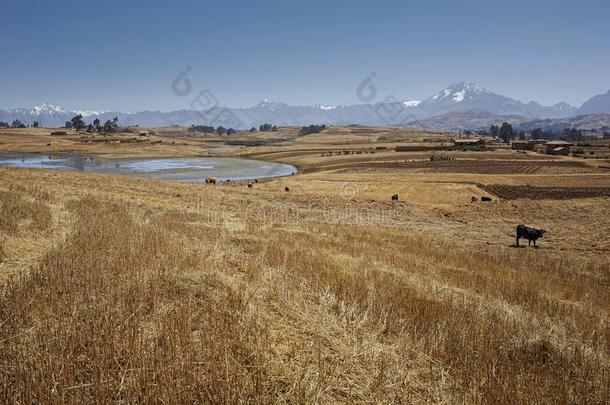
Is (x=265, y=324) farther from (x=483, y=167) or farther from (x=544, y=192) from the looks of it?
(x=483, y=167)

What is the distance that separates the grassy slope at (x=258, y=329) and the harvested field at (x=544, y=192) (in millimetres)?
40207

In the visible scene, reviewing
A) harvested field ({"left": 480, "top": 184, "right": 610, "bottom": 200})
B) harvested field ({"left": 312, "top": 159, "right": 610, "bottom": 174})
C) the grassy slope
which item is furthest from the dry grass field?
harvested field ({"left": 312, "top": 159, "right": 610, "bottom": 174})

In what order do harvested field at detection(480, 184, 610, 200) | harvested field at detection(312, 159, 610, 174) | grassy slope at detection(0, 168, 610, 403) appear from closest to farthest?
grassy slope at detection(0, 168, 610, 403), harvested field at detection(480, 184, 610, 200), harvested field at detection(312, 159, 610, 174)

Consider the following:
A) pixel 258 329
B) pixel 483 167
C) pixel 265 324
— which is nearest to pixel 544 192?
pixel 483 167

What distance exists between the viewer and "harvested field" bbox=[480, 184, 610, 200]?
4494cm

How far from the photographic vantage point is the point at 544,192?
48.0 metres

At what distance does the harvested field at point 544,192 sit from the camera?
147 feet

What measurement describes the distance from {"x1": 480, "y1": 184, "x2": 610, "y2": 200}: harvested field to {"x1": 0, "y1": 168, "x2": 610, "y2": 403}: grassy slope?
4021 cm

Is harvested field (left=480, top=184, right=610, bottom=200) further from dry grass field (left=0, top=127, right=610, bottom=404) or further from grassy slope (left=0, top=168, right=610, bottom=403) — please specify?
grassy slope (left=0, top=168, right=610, bottom=403)

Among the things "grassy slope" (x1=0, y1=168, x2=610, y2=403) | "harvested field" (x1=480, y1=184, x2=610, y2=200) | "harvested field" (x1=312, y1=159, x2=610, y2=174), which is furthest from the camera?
"harvested field" (x1=312, y1=159, x2=610, y2=174)

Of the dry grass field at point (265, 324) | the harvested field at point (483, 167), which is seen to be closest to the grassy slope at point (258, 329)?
the dry grass field at point (265, 324)

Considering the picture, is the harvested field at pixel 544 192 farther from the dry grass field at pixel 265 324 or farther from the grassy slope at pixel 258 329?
the grassy slope at pixel 258 329

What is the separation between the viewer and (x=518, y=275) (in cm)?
1322

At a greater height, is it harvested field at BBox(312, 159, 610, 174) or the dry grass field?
the dry grass field
